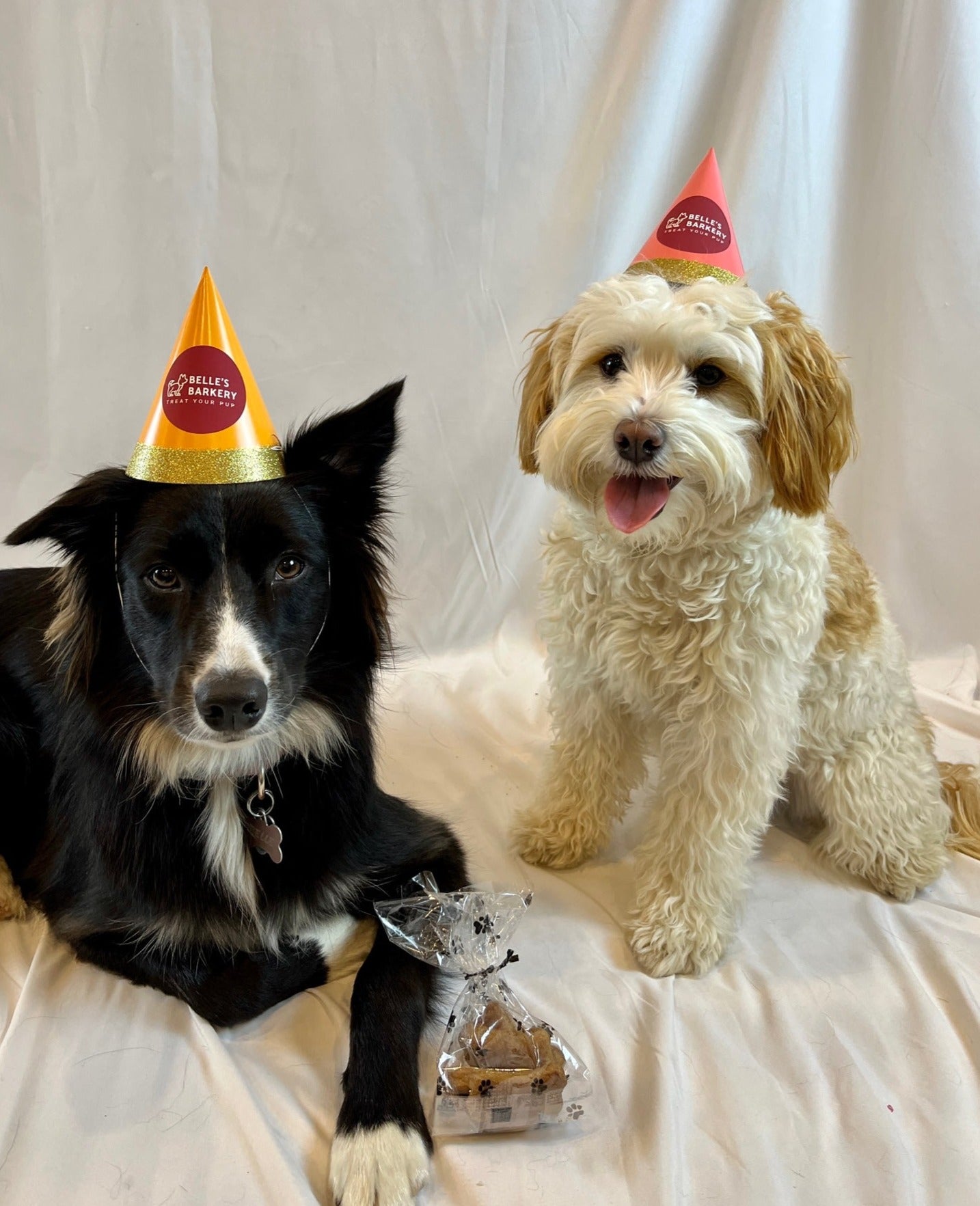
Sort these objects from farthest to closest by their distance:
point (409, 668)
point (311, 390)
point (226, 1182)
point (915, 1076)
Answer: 1. point (409, 668)
2. point (311, 390)
3. point (915, 1076)
4. point (226, 1182)

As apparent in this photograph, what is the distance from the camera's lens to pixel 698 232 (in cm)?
162

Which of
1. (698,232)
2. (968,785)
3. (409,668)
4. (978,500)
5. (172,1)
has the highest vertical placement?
(172,1)

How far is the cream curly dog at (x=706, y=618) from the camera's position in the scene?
146 centimetres

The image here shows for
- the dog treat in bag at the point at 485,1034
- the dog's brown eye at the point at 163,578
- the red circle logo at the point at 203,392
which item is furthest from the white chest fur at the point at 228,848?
the red circle logo at the point at 203,392

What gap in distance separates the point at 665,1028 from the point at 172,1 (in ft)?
7.33

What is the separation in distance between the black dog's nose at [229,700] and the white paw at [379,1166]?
579mm

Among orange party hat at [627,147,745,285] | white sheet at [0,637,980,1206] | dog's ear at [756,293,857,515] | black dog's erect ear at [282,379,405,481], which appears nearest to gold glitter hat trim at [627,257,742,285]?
orange party hat at [627,147,745,285]

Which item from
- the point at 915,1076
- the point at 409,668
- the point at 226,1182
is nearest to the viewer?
the point at 226,1182

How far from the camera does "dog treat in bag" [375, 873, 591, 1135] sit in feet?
4.52

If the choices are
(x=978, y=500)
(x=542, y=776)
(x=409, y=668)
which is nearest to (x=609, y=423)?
(x=542, y=776)

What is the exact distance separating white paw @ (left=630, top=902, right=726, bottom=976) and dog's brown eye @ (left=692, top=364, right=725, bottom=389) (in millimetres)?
915

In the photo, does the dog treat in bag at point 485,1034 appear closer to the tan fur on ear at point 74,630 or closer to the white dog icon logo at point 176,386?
the tan fur on ear at point 74,630

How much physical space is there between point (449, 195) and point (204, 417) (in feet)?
4.02

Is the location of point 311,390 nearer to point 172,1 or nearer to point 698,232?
point 172,1
